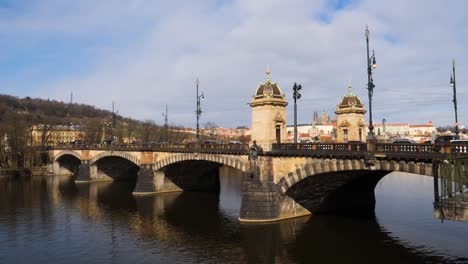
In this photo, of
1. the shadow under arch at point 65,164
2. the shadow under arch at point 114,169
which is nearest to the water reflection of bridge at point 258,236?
the shadow under arch at point 114,169

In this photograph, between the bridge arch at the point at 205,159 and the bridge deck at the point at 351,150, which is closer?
the bridge deck at the point at 351,150

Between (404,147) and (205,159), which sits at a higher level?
(404,147)

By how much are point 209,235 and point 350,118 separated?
20271mm

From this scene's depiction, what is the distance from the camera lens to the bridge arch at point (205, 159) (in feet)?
110

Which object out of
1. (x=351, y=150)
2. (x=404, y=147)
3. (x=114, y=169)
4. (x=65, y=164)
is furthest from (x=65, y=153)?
(x=404, y=147)

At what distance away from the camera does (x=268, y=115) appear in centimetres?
3172

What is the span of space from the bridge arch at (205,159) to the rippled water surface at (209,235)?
14.3 feet

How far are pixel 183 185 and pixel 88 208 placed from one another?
43.2 feet

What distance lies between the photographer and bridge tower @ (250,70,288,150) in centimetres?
3161

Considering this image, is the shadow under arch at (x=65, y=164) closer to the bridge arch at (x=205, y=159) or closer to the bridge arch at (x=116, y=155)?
the bridge arch at (x=116, y=155)

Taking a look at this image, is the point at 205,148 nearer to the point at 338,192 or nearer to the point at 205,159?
the point at 205,159

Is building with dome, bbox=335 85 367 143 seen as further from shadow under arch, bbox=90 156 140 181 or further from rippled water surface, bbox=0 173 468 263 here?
shadow under arch, bbox=90 156 140 181

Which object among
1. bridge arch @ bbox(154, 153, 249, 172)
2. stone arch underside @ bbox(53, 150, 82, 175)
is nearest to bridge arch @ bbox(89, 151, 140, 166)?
bridge arch @ bbox(154, 153, 249, 172)

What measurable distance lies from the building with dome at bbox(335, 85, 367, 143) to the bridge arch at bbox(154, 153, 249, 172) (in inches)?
488
